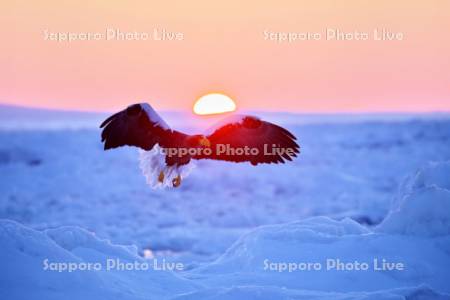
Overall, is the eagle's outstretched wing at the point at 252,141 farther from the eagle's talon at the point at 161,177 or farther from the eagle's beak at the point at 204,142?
the eagle's talon at the point at 161,177

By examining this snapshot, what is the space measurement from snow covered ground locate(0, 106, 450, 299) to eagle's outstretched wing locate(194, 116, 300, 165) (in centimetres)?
64

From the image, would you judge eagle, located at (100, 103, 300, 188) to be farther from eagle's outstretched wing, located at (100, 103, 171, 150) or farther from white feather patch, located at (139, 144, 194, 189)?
white feather patch, located at (139, 144, 194, 189)

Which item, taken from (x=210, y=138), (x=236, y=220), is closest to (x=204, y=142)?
(x=210, y=138)

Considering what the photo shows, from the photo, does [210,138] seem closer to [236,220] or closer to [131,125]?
[131,125]

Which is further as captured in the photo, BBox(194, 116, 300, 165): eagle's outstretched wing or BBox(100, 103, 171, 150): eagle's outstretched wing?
BBox(100, 103, 171, 150): eagle's outstretched wing

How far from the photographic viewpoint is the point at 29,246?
6195 millimetres

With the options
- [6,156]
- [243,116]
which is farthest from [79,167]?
[243,116]

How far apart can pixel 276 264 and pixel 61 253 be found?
5.72 feet

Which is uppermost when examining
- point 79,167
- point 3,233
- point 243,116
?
point 79,167

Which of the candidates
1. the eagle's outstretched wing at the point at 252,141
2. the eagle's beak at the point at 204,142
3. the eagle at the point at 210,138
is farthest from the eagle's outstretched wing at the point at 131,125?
the eagle's outstretched wing at the point at 252,141

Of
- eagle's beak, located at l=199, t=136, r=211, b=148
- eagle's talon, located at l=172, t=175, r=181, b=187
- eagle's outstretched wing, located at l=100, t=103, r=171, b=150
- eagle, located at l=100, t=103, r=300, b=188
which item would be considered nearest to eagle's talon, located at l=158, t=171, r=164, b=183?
eagle's talon, located at l=172, t=175, r=181, b=187

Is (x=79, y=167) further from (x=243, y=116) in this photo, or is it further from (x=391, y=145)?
(x=243, y=116)

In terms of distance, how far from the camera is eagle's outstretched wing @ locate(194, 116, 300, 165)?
7.01 m

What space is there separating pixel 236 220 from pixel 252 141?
28.9 ft
